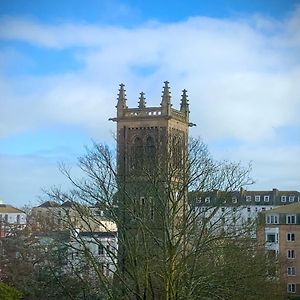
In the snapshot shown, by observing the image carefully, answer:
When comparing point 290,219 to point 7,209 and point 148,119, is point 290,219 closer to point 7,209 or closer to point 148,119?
point 148,119

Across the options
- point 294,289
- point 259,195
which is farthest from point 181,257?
point 259,195

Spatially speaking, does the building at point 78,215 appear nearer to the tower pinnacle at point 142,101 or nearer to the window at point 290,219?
the tower pinnacle at point 142,101

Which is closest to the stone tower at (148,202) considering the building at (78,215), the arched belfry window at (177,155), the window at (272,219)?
the arched belfry window at (177,155)

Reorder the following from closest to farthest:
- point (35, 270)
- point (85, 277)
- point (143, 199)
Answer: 1. point (143, 199)
2. point (85, 277)
3. point (35, 270)

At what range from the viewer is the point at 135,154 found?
34.1m

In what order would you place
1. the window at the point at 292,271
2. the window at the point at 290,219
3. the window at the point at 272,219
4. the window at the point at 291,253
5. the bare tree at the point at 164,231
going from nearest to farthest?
the bare tree at the point at 164,231
the window at the point at 292,271
the window at the point at 291,253
the window at the point at 290,219
the window at the point at 272,219

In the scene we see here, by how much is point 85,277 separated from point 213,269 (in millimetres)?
9809

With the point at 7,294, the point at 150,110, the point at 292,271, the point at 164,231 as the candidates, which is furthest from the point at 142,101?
the point at 164,231

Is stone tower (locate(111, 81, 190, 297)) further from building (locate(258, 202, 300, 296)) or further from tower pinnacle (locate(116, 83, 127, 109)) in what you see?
building (locate(258, 202, 300, 296))

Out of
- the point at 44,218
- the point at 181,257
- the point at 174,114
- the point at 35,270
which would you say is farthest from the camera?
the point at 174,114

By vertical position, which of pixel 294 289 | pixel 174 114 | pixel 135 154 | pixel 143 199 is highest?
pixel 174 114

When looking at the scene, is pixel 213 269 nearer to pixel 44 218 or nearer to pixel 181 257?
pixel 181 257

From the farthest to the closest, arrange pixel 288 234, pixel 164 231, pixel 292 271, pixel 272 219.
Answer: pixel 272 219 < pixel 288 234 < pixel 292 271 < pixel 164 231

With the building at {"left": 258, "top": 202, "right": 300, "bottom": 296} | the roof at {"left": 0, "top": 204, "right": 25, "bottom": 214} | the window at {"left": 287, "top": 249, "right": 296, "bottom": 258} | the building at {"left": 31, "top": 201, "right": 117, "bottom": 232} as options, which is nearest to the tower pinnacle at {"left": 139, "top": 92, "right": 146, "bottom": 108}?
the building at {"left": 258, "top": 202, "right": 300, "bottom": 296}
